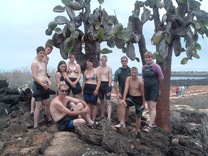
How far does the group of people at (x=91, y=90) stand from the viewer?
409 centimetres

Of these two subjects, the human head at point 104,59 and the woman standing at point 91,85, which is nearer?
the woman standing at point 91,85

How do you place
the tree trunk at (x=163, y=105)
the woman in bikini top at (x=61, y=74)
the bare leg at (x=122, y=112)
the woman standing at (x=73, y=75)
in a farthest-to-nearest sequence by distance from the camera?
the tree trunk at (x=163, y=105), the woman standing at (x=73, y=75), the woman in bikini top at (x=61, y=74), the bare leg at (x=122, y=112)

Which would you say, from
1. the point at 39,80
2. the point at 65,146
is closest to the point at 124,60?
the point at 39,80

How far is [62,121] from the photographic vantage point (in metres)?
4.07

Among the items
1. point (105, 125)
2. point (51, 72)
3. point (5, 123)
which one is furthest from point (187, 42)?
point (51, 72)

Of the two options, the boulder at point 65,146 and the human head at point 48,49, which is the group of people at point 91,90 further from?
the boulder at point 65,146

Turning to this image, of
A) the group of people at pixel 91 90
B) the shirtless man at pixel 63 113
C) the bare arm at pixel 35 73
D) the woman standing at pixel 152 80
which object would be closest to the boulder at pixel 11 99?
the group of people at pixel 91 90

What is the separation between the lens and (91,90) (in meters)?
4.82

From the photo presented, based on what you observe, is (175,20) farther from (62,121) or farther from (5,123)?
(5,123)

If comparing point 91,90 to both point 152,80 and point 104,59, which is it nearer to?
point 104,59

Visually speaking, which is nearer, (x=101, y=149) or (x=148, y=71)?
(x=101, y=149)

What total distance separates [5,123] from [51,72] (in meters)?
7.28

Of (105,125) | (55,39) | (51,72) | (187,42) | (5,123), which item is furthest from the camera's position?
(51,72)

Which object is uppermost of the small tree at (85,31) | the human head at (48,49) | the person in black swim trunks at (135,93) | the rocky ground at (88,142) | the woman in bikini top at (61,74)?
the small tree at (85,31)
